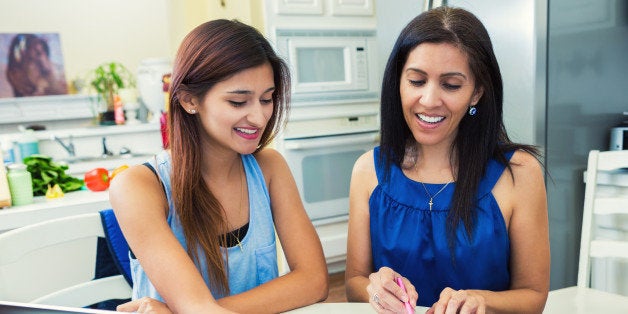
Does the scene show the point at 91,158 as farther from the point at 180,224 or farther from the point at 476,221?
the point at 476,221

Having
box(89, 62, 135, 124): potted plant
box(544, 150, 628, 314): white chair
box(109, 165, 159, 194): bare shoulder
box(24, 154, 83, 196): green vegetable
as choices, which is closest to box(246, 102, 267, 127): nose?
box(109, 165, 159, 194): bare shoulder

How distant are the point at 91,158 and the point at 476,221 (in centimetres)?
295

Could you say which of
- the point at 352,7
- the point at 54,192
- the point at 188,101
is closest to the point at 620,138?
the point at 188,101

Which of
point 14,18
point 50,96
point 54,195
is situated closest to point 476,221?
point 54,195

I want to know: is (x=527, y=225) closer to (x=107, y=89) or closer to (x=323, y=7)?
(x=323, y=7)

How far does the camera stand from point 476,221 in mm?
1052

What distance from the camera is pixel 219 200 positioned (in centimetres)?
110

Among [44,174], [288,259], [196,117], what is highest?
[196,117]

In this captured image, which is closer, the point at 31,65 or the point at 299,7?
the point at 299,7

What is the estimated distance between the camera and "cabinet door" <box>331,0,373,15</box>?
9.75 feet

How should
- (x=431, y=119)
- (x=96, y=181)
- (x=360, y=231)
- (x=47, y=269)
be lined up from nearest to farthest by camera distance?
(x=431, y=119), (x=360, y=231), (x=47, y=269), (x=96, y=181)

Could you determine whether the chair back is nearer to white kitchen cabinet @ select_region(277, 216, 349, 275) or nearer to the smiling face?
the smiling face

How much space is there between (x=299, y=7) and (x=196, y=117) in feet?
6.41

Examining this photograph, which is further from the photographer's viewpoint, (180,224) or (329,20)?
(329,20)
